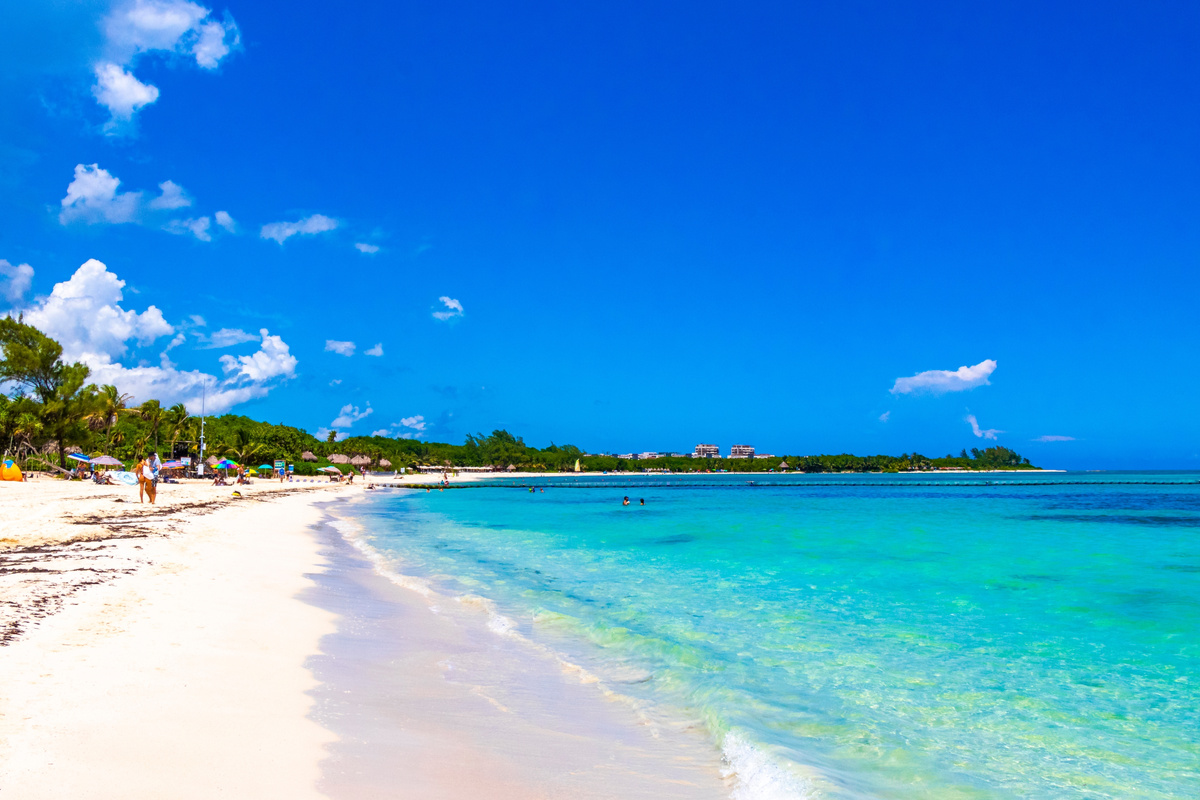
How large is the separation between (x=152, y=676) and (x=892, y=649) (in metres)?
7.18

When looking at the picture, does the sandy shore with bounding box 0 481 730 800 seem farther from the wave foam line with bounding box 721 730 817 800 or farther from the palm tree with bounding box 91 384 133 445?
the palm tree with bounding box 91 384 133 445

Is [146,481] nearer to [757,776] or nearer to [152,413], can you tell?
[757,776]

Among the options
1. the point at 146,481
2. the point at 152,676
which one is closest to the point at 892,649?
the point at 152,676

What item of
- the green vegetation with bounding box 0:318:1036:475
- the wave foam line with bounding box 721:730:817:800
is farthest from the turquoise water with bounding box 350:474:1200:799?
the green vegetation with bounding box 0:318:1036:475

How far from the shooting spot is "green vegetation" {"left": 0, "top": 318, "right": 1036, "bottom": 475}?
40.6m

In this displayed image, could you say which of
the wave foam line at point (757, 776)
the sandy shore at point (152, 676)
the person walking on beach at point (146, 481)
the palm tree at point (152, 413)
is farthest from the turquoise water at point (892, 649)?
the palm tree at point (152, 413)

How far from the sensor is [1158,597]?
10969 millimetres

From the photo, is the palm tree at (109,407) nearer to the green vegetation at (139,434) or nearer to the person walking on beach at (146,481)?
the green vegetation at (139,434)

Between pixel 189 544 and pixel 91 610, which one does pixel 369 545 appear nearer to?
pixel 189 544

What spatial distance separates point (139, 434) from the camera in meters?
66.0

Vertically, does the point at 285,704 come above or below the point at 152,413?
below

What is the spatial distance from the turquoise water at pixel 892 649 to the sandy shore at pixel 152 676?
2605mm

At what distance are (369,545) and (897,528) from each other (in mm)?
18100

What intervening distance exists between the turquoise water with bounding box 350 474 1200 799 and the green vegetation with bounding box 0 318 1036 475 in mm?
35682
